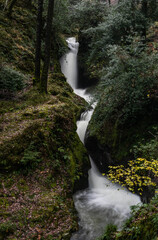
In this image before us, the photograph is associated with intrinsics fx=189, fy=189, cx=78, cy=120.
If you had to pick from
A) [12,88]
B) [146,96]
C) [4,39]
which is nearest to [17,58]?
[4,39]

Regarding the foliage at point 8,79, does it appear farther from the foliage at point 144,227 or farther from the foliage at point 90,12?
the foliage at point 90,12

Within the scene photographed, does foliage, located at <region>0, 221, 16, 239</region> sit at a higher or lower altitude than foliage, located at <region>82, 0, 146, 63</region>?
lower

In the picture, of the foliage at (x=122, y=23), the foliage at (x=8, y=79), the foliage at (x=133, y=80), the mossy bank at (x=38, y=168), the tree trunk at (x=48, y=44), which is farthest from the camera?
the foliage at (x=122, y=23)

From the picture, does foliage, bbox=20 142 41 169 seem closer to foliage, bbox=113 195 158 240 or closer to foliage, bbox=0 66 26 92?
foliage, bbox=113 195 158 240

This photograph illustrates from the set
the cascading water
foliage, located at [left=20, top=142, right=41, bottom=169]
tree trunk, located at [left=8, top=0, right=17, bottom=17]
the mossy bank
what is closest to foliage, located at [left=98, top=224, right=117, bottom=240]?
the cascading water

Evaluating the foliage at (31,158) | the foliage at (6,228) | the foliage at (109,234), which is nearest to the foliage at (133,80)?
the foliage at (31,158)

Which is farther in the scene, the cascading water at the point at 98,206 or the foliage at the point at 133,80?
the foliage at the point at 133,80

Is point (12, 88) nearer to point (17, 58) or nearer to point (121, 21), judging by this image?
point (17, 58)

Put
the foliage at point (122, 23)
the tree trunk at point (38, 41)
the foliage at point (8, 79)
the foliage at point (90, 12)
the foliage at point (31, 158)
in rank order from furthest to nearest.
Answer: the foliage at point (90, 12) → the foliage at point (122, 23) → the tree trunk at point (38, 41) → the foliage at point (8, 79) → the foliage at point (31, 158)

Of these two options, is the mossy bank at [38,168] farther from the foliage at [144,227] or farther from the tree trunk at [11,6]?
the tree trunk at [11,6]

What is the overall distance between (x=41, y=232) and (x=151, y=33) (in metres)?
14.7

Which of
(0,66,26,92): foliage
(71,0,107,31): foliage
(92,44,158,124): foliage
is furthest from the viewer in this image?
(71,0,107,31): foliage

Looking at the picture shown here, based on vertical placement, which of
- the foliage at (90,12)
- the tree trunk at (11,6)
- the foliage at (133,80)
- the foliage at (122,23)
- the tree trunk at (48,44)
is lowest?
the foliage at (133,80)

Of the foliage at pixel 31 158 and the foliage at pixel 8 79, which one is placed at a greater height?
the foliage at pixel 8 79
